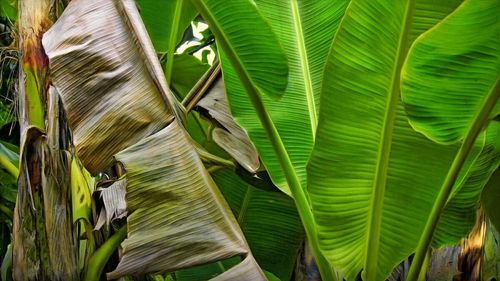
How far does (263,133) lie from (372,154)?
33 centimetres

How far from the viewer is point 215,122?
1.37m

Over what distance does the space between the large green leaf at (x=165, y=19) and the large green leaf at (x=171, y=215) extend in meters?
0.69

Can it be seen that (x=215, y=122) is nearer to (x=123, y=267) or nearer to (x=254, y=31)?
(x=254, y=31)

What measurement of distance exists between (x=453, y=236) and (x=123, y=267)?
683 millimetres

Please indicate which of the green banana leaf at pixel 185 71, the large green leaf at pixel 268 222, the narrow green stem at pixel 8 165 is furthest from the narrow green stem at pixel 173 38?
the narrow green stem at pixel 8 165

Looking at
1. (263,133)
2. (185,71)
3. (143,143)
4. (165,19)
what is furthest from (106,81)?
(185,71)

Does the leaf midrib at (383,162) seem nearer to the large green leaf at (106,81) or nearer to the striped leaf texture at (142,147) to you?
the striped leaf texture at (142,147)

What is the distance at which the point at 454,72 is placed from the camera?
3.03ft

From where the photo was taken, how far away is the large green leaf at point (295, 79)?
1.33m

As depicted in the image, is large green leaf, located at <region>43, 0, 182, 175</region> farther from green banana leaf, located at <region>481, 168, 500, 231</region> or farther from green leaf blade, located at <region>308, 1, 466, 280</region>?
green banana leaf, located at <region>481, 168, 500, 231</region>

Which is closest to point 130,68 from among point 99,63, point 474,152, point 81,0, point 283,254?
point 99,63

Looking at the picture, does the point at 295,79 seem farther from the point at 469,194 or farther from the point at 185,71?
the point at 185,71

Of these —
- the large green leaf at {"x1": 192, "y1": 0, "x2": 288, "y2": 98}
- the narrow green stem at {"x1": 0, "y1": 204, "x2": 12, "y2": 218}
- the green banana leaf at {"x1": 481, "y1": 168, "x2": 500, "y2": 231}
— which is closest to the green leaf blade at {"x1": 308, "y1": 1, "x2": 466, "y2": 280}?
the large green leaf at {"x1": 192, "y1": 0, "x2": 288, "y2": 98}

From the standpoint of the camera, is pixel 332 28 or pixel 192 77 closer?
pixel 332 28
